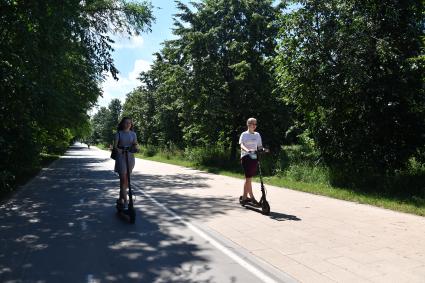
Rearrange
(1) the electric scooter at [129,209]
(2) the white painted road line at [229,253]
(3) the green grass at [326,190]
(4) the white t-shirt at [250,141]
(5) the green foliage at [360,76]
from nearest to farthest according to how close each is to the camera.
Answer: (2) the white painted road line at [229,253] < (1) the electric scooter at [129,209] < (4) the white t-shirt at [250,141] < (3) the green grass at [326,190] < (5) the green foliage at [360,76]

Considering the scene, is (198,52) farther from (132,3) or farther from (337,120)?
(337,120)

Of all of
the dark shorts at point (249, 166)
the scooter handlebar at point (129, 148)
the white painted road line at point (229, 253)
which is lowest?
the white painted road line at point (229, 253)

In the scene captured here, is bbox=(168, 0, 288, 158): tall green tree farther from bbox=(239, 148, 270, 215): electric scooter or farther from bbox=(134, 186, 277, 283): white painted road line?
bbox=(134, 186, 277, 283): white painted road line

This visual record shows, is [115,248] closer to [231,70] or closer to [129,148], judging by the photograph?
[129,148]

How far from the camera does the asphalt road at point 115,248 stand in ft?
16.9

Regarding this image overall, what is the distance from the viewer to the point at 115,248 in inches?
253

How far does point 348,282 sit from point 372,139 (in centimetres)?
937

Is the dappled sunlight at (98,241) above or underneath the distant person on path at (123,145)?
underneath

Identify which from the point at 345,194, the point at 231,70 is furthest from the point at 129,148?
the point at 231,70

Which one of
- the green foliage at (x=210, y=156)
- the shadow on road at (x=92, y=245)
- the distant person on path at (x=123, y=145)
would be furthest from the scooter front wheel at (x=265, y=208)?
the green foliage at (x=210, y=156)

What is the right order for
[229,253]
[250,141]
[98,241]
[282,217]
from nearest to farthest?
[229,253] → [98,241] → [282,217] → [250,141]

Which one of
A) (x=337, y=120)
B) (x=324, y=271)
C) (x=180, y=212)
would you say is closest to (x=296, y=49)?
(x=337, y=120)

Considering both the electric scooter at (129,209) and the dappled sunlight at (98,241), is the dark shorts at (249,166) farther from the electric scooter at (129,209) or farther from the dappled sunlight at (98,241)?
the electric scooter at (129,209)

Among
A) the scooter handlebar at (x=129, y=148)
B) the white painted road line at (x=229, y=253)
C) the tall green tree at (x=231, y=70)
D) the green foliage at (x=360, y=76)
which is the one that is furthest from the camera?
the tall green tree at (x=231, y=70)
